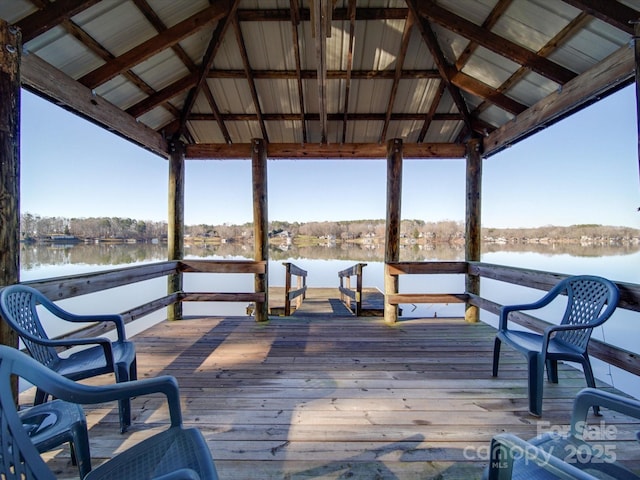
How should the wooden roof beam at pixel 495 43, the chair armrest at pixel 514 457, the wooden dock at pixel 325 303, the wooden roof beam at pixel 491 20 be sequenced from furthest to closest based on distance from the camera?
the wooden dock at pixel 325 303 < the wooden roof beam at pixel 495 43 < the wooden roof beam at pixel 491 20 < the chair armrest at pixel 514 457

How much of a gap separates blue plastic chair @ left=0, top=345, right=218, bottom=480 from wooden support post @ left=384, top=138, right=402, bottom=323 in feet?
11.0

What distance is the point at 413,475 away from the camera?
4.81 ft

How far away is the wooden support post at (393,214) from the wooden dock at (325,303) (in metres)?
1.14

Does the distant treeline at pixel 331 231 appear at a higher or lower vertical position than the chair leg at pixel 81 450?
higher

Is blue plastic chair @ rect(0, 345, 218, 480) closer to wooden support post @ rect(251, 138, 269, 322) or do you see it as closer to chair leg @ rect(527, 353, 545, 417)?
chair leg @ rect(527, 353, 545, 417)

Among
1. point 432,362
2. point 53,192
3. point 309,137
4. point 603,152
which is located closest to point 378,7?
point 309,137

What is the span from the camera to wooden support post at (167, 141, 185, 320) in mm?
4234

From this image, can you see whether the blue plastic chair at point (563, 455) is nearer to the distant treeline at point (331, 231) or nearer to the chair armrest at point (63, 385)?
the chair armrest at point (63, 385)

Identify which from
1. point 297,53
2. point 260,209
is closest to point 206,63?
point 297,53

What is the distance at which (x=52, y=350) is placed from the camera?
1896 mm

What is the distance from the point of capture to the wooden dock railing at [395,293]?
2104mm

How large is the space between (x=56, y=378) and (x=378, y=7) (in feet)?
13.4

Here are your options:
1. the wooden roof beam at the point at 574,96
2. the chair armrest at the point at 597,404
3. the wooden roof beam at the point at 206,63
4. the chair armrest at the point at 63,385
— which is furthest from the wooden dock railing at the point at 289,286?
the chair armrest at the point at 597,404

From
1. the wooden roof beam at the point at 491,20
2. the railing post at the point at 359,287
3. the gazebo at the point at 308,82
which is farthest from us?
the railing post at the point at 359,287
